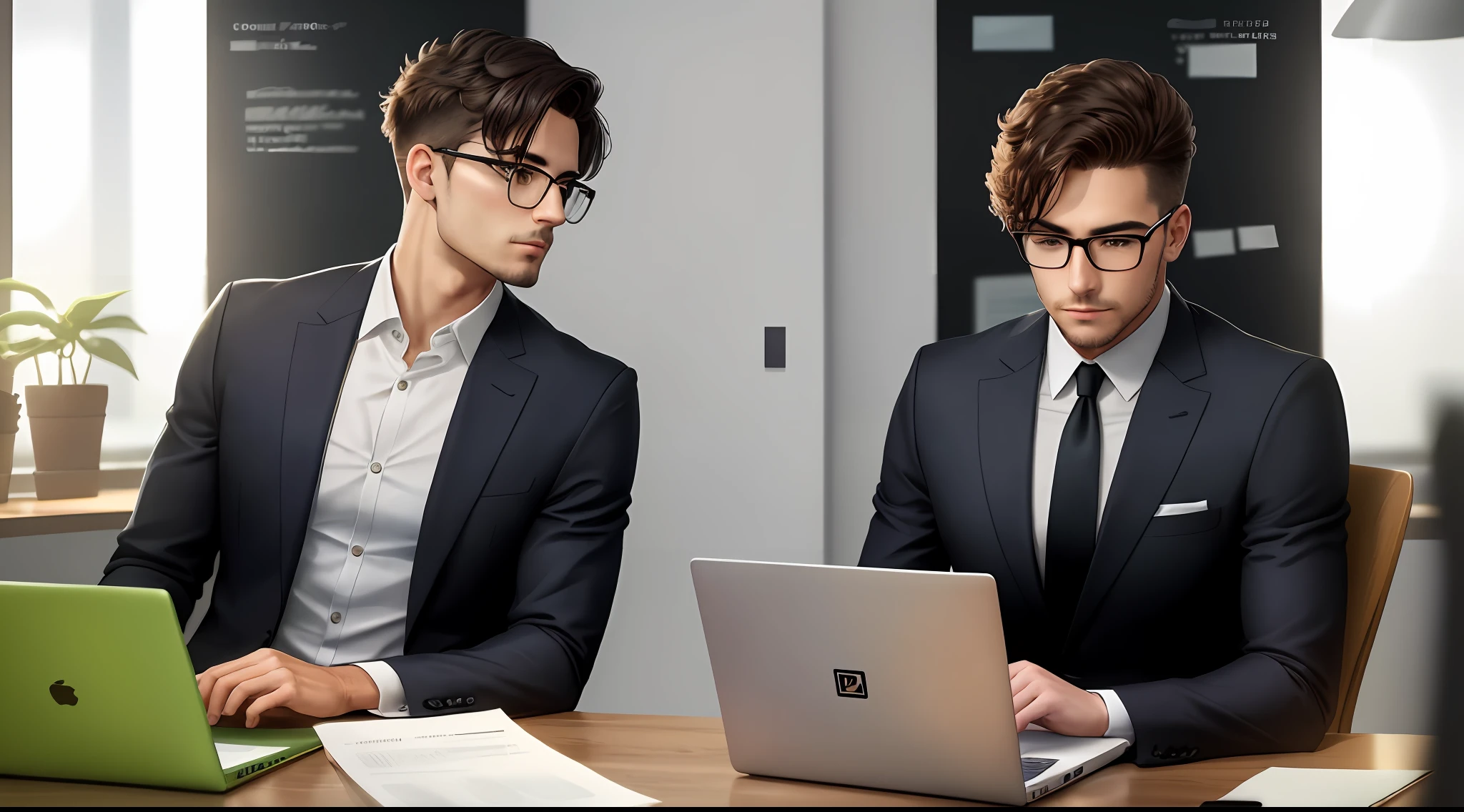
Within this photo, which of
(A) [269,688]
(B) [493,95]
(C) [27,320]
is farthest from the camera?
(C) [27,320]

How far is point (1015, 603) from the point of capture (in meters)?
1.83

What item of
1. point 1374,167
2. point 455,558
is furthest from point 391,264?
point 1374,167

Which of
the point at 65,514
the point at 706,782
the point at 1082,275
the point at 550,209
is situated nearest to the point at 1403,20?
the point at 1082,275

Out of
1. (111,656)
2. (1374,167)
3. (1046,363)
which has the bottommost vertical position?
(111,656)

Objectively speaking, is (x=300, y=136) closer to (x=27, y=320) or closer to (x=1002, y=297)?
(x=27, y=320)

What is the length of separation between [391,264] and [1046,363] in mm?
1155

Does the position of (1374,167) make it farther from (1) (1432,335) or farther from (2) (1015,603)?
(1) (1432,335)

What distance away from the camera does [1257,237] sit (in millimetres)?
2803

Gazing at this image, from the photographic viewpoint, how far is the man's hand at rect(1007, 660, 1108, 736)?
125 centimetres

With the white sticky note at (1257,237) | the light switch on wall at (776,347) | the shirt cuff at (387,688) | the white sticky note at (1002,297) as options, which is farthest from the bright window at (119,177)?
the white sticky note at (1257,237)

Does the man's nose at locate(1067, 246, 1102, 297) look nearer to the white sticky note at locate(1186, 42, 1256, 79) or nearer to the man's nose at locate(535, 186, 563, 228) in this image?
the man's nose at locate(535, 186, 563, 228)

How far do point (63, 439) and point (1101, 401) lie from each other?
2.53 metres

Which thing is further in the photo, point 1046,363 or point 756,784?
point 1046,363

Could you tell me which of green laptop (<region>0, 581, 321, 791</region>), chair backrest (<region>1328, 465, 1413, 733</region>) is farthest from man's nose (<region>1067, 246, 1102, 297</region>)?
green laptop (<region>0, 581, 321, 791</region>)
